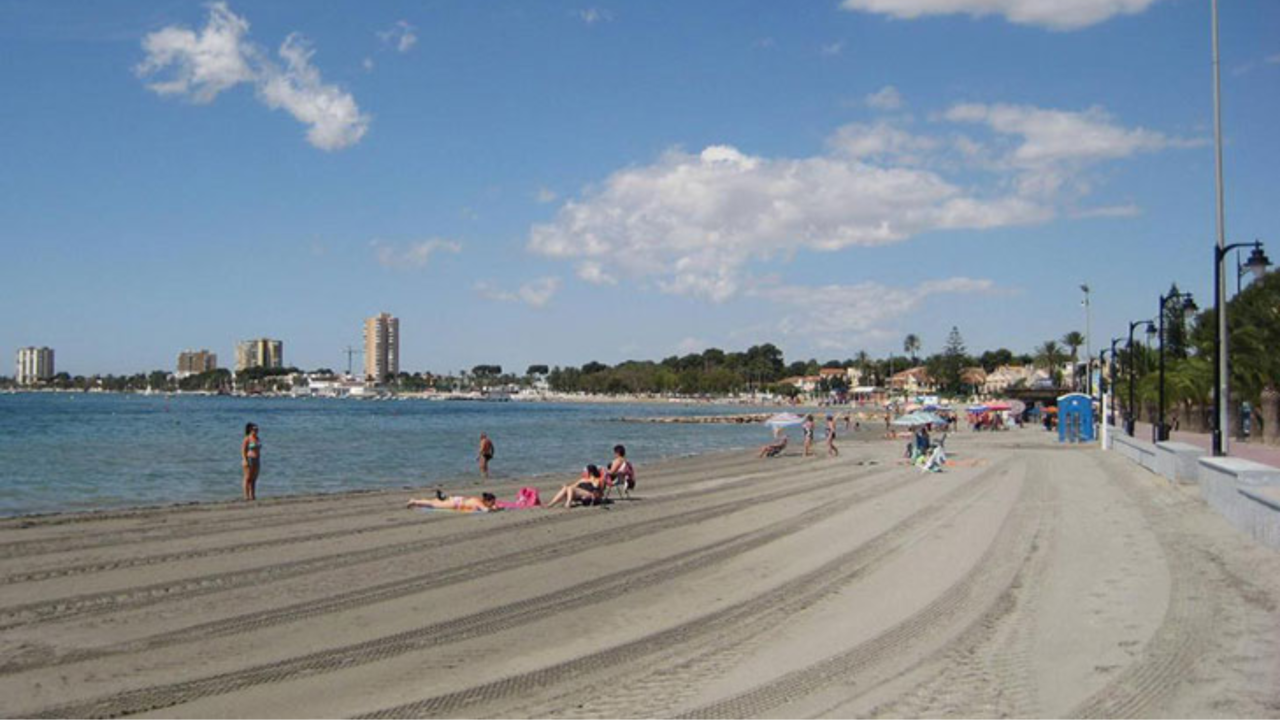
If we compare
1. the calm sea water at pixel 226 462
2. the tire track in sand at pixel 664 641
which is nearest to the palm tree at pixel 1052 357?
the calm sea water at pixel 226 462

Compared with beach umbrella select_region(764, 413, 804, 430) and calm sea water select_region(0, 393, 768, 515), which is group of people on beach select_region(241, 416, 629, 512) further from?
beach umbrella select_region(764, 413, 804, 430)

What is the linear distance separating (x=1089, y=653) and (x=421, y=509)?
13.6 m

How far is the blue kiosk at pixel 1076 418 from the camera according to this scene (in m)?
45.5

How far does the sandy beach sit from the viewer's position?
697 centimetres

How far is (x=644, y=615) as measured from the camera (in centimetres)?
976

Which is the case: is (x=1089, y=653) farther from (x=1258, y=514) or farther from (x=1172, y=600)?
(x=1258, y=514)

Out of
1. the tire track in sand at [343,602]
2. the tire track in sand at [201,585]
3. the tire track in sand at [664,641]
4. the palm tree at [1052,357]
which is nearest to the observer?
the tire track in sand at [664,641]

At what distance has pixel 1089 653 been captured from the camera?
7945mm

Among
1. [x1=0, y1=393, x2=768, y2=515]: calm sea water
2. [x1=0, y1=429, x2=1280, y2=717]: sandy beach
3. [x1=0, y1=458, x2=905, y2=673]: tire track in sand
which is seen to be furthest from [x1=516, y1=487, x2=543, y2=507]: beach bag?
[x1=0, y1=393, x2=768, y2=515]: calm sea water

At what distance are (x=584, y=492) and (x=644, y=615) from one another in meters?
9.71

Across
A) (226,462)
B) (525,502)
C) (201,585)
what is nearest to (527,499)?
(525,502)

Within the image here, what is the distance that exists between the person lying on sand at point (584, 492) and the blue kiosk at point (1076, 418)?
105 ft

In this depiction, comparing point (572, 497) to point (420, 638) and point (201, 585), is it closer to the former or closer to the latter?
point (201, 585)

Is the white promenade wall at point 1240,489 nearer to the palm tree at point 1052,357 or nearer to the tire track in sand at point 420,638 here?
the tire track in sand at point 420,638
